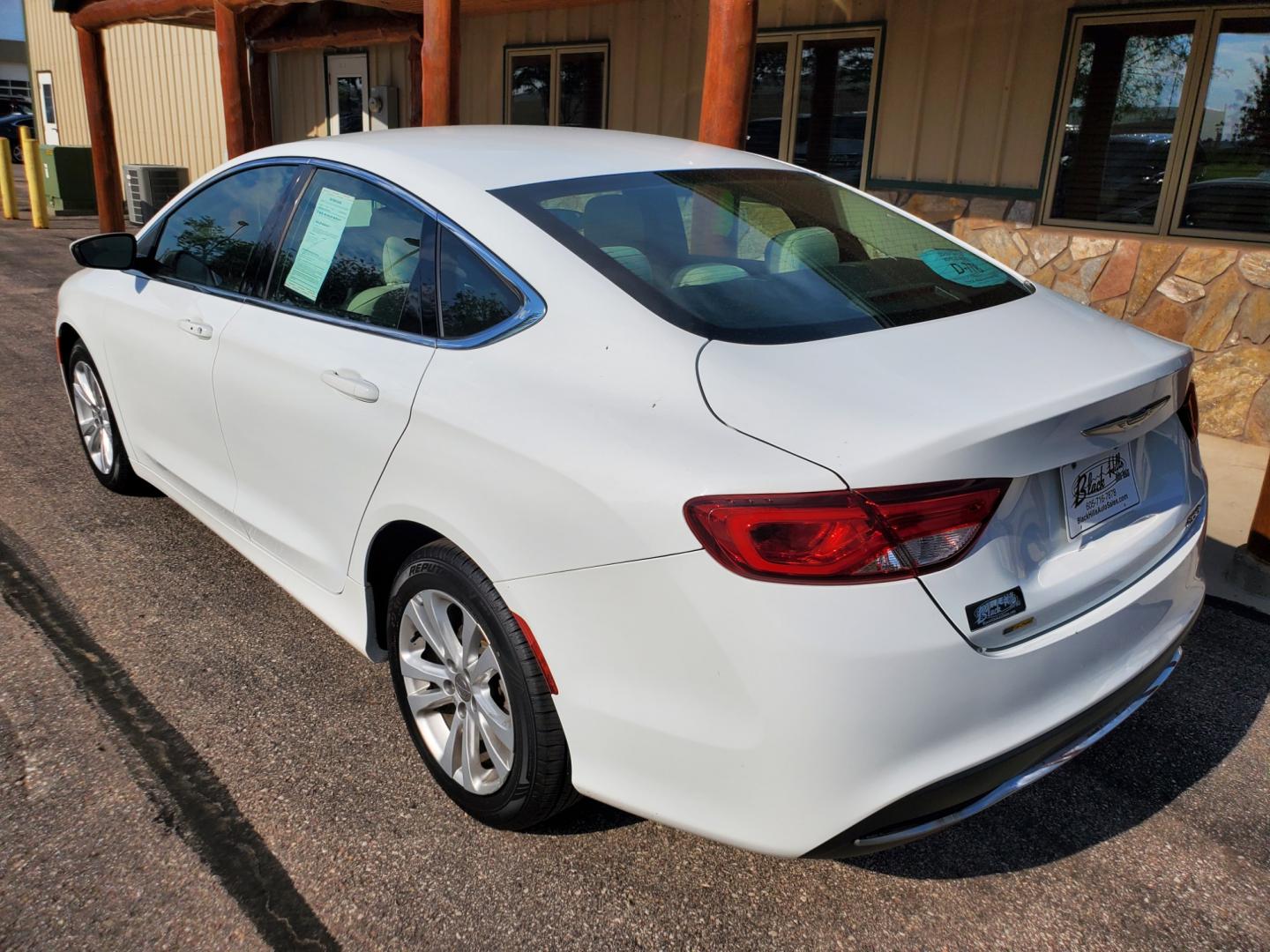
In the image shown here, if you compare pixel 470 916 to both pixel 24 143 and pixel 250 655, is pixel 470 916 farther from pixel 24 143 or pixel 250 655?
pixel 24 143

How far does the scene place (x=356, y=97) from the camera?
12977 millimetres

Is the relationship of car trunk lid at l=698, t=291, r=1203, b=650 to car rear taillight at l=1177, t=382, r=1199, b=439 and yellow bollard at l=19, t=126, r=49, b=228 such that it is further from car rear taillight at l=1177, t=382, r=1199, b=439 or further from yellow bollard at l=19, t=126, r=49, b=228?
yellow bollard at l=19, t=126, r=49, b=228

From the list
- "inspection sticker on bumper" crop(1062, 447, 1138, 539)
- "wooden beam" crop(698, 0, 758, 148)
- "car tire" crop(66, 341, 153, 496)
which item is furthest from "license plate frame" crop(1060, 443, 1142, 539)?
"car tire" crop(66, 341, 153, 496)

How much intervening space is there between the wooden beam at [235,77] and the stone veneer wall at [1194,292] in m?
6.77

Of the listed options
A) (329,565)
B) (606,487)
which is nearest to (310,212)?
(329,565)

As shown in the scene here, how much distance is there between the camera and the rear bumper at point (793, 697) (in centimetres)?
179

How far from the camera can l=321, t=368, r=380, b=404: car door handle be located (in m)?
2.55

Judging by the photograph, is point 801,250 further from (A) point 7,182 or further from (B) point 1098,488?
(A) point 7,182

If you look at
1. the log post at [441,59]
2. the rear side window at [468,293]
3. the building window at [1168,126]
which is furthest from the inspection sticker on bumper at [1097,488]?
the log post at [441,59]

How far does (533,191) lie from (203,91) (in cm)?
1489

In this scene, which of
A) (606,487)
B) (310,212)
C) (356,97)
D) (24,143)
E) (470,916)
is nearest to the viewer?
(606,487)

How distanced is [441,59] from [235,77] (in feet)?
11.8

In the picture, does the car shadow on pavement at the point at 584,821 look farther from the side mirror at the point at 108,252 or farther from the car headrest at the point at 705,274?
the side mirror at the point at 108,252

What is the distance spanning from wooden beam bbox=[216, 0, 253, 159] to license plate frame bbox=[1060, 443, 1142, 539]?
895 centimetres
